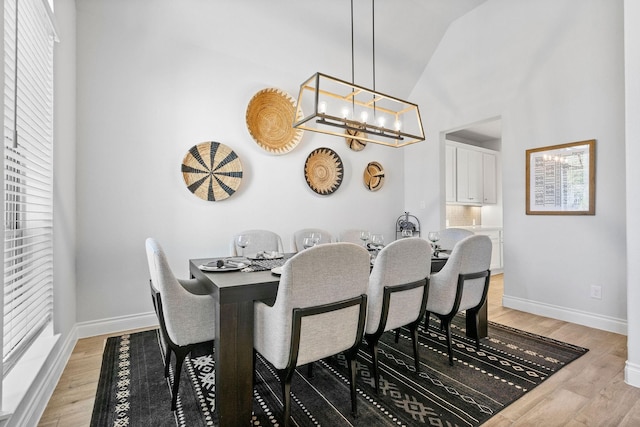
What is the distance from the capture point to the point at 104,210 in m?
2.76

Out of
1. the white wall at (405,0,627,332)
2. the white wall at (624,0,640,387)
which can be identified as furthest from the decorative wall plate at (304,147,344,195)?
the white wall at (624,0,640,387)

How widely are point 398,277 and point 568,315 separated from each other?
246cm

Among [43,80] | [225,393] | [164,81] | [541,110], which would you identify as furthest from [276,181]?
[541,110]

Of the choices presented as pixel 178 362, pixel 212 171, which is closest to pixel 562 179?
pixel 212 171

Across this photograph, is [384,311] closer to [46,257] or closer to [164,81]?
[46,257]

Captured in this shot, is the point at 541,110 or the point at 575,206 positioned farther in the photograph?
the point at 541,110

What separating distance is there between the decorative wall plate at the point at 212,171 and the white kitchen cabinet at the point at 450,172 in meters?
3.44

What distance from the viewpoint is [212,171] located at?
3213mm

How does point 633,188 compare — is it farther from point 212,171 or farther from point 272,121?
point 212,171

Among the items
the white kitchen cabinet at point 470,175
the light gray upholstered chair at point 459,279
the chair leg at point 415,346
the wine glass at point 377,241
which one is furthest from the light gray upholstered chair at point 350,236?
the white kitchen cabinet at point 470,175

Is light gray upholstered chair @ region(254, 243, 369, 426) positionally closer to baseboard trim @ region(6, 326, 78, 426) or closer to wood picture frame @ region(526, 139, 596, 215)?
baseboard trim @ region(6, 326, 78, 426)

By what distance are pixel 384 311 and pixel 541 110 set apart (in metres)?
2.95

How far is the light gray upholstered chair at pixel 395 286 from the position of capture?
A: 1.76 meters

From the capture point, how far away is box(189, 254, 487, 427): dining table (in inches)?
59.4
